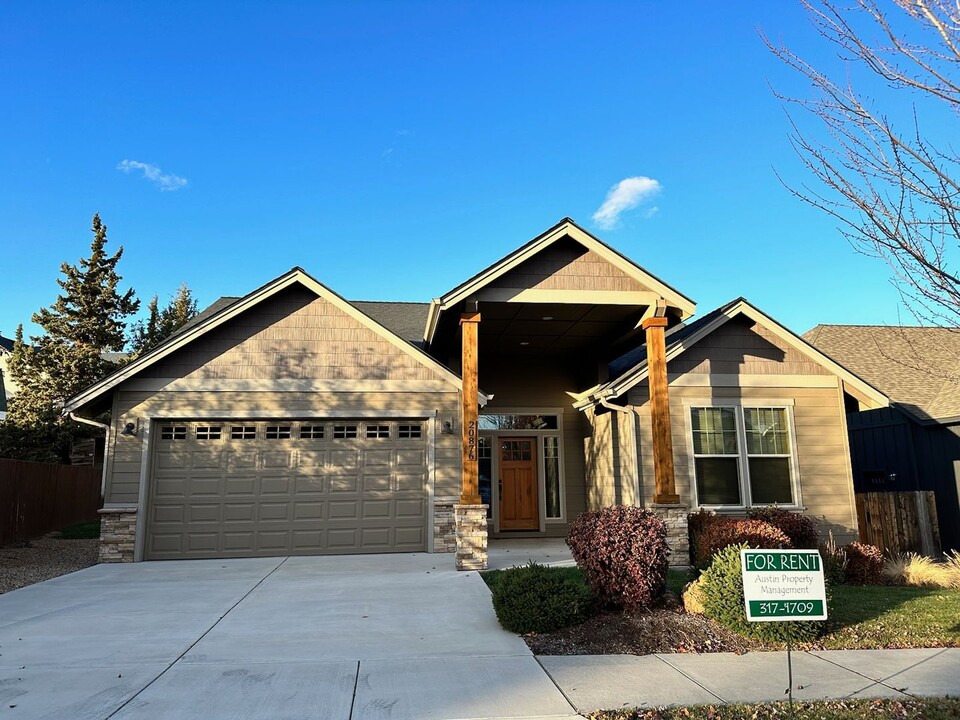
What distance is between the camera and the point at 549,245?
10.9 m

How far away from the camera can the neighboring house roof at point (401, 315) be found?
1510cm

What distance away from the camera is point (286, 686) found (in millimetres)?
4781

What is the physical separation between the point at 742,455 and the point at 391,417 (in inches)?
263

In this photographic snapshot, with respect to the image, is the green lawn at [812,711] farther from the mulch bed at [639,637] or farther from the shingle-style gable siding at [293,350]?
the shingle-style gable siding at [293,350]

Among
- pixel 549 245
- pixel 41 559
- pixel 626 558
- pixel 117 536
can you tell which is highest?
pixel 549 245

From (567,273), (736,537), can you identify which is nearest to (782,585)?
(736,537)

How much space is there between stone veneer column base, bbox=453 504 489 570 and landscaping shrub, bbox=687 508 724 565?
11.4 feet

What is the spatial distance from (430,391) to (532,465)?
368 centimetres

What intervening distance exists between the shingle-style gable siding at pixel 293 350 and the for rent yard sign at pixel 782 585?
820 cm

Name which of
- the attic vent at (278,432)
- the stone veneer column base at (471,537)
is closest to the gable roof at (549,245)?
the stone veneer column base at (471,537)

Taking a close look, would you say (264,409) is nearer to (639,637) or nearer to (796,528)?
(639,637)

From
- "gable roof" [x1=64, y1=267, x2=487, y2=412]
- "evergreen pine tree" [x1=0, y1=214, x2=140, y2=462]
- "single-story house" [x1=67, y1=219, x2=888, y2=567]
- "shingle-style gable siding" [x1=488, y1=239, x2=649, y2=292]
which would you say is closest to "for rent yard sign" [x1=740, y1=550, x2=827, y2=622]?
"single-story house" [x1=67, y1=219, x2=888, y2=567]

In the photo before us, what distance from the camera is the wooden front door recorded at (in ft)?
47.3

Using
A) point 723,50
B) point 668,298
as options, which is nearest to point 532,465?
point 668,298
